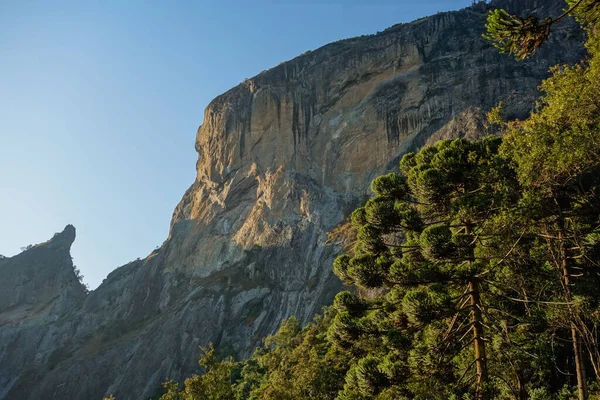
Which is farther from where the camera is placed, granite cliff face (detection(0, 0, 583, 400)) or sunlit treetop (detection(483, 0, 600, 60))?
granite cliff face (detection(0, 0, 583, 400))

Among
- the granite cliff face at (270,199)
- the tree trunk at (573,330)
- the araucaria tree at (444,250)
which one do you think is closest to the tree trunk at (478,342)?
the araucaria tree at (444,250)

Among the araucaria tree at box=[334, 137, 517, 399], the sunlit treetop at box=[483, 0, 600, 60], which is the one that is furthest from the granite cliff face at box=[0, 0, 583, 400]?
the sunlit treetop at box=[483, 0, 600, 60]

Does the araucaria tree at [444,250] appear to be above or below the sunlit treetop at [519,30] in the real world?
below

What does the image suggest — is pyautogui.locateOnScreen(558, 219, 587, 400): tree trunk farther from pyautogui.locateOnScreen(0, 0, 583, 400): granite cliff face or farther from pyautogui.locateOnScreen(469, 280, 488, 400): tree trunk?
pyautogui.locateOnScreen(0, 0, 583, 400): granite cliff face

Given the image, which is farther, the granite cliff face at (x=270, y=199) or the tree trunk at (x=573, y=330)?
the granite cliff face at (x=270, y=199)

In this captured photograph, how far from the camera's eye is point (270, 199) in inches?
2491

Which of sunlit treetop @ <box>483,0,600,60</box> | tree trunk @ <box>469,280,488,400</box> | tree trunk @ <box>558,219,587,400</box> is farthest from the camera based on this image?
tree trunk @ <box>469,280,488,400</box>

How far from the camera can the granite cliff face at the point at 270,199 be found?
178 feet

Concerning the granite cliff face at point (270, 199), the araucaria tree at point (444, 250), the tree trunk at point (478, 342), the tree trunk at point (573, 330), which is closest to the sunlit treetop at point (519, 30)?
the araucaria tree at point (444, 250)


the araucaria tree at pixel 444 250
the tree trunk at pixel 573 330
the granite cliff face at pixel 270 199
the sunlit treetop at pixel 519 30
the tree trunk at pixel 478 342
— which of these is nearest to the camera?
the sunlit treetop at pixel 519 30

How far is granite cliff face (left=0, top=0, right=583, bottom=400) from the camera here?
54.3m

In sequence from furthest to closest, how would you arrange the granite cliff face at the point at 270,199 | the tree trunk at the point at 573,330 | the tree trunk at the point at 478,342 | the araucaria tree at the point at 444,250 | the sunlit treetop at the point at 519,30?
1. the granite cliff face at the point at 270,199
2. the araucaria tree at the point at 444,250
3. the tree trunk at the point at 478,342
4. the tree trunk at the point at 573,330
5. the sunlit treetop at the point at 519,30

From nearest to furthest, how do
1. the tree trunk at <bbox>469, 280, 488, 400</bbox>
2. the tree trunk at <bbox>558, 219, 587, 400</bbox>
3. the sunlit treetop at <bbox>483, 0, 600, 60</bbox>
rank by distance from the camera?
the sunlit treetop at <bbox>483, 0, 600, 60</bbox> → the tree trunk at <bbox>558, 219, 587, 400</bbox> → the tree trunk at <bbox>469, 280, 488, 400</bbox>

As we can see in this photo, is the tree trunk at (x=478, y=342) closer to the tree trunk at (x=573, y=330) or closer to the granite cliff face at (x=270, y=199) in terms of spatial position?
the tree trunk at (x=573, y=330)
